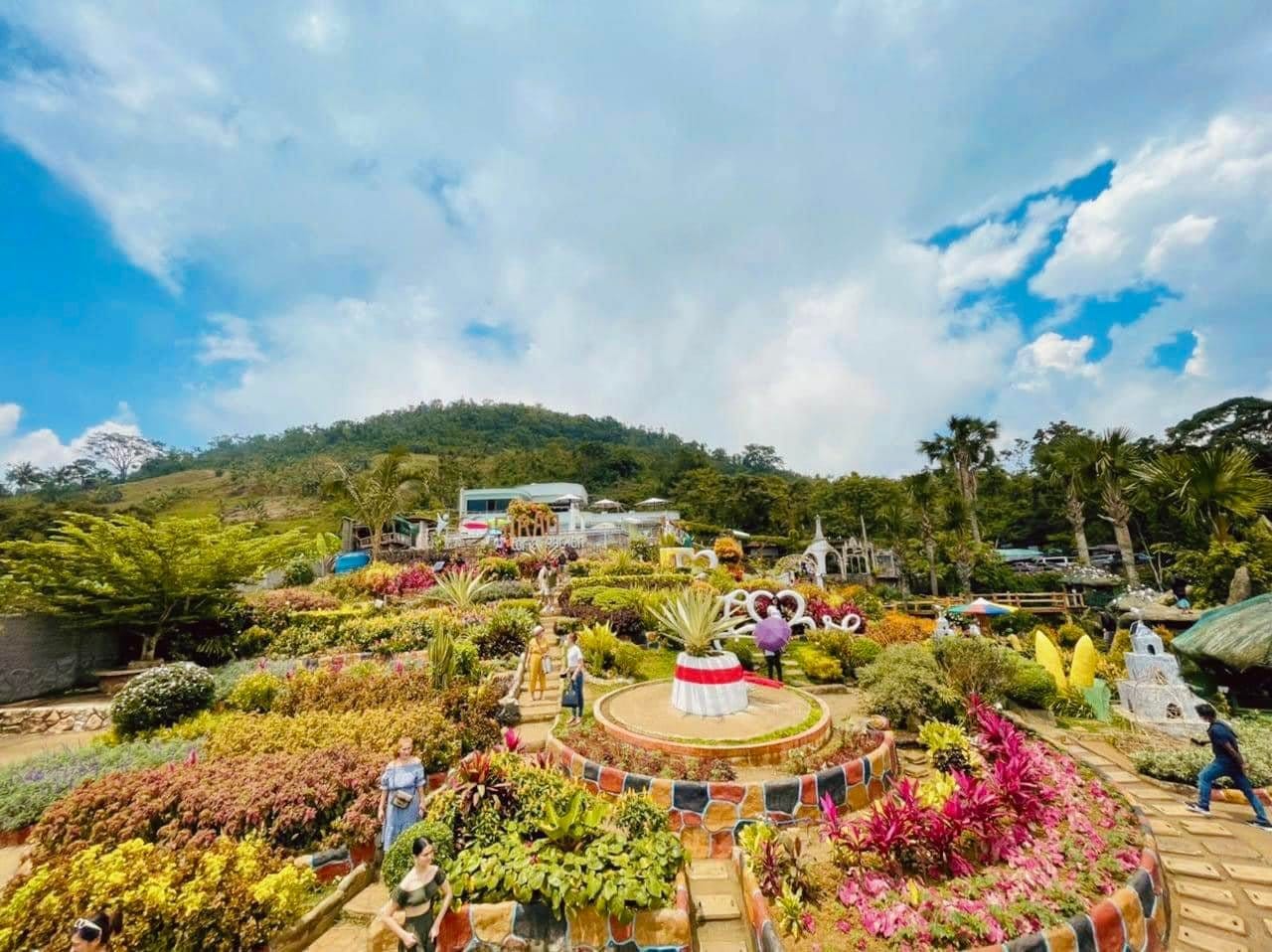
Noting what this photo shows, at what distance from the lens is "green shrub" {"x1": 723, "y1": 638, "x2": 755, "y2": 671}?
14.5m

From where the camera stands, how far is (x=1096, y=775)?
659 cm

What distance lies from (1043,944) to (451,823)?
517cm

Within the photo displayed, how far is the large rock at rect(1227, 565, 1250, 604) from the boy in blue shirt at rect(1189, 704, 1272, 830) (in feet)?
49.5

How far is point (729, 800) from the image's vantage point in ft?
22.1

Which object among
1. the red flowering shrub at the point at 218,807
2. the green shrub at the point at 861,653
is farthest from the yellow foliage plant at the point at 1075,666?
the red flowering shrub at the point at 218,807

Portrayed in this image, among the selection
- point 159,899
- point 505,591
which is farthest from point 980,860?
point 505,591

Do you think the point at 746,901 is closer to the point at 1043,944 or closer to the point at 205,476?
the point at 1043,944

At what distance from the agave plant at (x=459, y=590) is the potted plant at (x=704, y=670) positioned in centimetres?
1165

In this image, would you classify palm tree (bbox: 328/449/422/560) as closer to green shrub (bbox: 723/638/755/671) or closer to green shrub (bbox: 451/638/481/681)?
green shrub (bbox: 451/638/481/681)

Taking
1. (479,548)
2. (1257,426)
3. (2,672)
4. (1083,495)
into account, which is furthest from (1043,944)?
(1257,426)

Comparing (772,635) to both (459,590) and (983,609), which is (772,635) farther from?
(983,609)

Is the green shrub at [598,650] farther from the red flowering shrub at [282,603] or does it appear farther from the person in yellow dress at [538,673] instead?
the red flowering shrub at [282,603]

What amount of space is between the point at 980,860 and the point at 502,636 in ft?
41.1

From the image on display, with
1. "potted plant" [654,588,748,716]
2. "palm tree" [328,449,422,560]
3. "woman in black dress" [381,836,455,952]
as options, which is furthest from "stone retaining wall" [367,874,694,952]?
"palm tree" [328,449,422,560]
